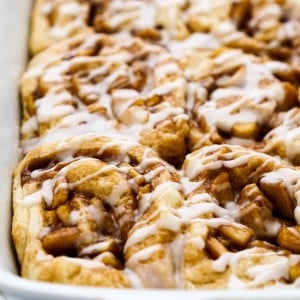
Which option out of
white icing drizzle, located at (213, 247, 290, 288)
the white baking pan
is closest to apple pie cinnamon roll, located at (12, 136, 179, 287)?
the white baking pan

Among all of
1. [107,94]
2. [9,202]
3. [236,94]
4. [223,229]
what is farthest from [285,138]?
[9,202]

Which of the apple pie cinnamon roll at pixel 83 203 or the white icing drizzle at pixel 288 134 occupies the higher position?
the white icing drizzle at pixel 288 134

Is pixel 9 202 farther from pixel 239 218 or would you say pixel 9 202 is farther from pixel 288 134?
pixel 288 134

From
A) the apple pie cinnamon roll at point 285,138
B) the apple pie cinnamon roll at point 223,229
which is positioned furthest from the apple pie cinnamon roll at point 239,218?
the apple pie cinnamon roll at point 285,138

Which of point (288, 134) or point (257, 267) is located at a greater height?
point (288, 134)

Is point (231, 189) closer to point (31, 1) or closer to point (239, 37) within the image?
point (239, 37)

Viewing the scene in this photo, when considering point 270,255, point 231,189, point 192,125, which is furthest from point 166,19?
point 270,255

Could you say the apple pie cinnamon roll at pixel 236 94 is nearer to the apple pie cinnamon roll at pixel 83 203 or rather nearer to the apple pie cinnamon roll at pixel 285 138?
the apple pie cinnamon roll at pixel 285 138
